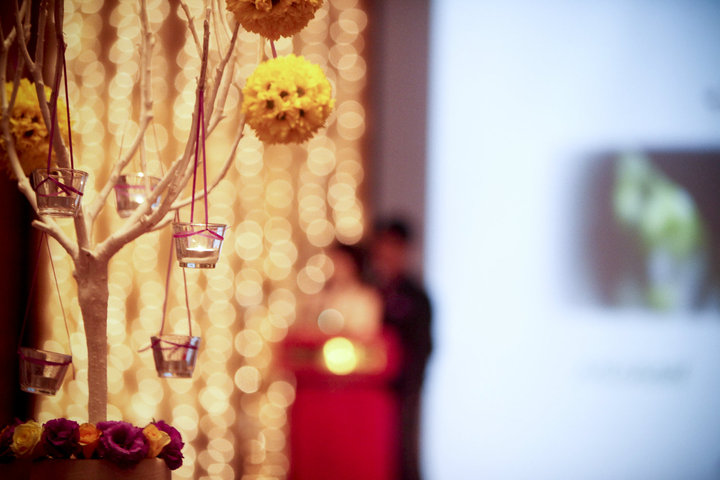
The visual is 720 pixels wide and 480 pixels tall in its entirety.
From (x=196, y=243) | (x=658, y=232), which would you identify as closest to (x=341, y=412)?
(x=196, y=243)

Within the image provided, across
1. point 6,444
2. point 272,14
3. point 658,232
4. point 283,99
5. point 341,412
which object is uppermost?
point 272,14

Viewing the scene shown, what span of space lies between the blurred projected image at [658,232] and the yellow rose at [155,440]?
2.68 m

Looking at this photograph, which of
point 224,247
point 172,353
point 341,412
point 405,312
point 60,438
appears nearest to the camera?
point 60,438

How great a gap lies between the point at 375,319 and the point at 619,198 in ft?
4.69

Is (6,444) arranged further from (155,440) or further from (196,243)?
(196,243)

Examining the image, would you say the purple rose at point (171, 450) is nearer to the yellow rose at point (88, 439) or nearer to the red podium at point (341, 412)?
the yellow rose at point (88, 439)

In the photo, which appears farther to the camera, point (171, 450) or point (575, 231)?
point (575, 231)

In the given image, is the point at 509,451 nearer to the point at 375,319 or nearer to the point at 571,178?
the point at 375,319

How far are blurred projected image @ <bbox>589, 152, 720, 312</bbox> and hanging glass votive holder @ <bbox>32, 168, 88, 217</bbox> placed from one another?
2.76 meters

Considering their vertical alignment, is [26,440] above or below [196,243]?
below

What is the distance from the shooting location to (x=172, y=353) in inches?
41.4

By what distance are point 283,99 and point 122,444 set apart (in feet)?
1.81

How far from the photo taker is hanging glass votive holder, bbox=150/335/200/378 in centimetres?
105

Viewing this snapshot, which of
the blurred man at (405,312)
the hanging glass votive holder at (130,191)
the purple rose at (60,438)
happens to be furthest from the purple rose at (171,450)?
the blurred man at (405,312)
